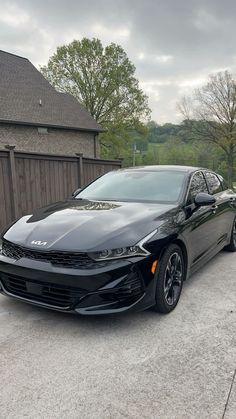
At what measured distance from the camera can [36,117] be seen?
16.7 metres

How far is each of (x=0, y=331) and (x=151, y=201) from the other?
1935 millimetres

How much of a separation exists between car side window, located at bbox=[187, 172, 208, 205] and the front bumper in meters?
1.26

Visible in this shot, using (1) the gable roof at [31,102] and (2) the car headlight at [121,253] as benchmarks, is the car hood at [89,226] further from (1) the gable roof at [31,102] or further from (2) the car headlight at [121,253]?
(1) the gable roof at [31,102]

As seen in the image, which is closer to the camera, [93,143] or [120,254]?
[120,254]

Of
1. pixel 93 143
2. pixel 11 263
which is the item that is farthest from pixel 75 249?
pixel 93 143

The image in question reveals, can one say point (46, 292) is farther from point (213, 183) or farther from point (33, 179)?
point (33, 179)

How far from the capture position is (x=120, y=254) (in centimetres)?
251

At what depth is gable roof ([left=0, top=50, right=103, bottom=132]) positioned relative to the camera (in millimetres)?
16031

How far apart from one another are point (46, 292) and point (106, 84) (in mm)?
30091

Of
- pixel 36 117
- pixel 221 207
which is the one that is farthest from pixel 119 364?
pixel 36 117

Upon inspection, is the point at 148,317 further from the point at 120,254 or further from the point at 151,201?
the point at 151,201

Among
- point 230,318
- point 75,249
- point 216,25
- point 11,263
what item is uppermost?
point 216,25

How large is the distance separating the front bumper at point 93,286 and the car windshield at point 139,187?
44.3 inches

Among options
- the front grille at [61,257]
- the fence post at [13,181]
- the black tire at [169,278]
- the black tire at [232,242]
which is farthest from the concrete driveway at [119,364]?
the fence post at [13,181]
